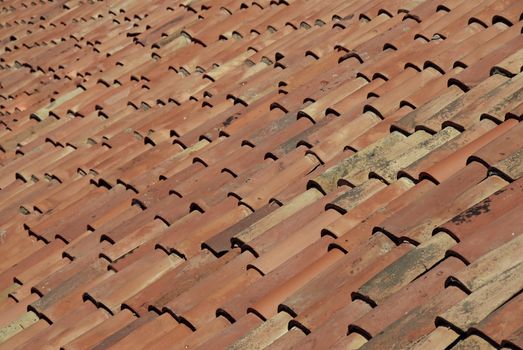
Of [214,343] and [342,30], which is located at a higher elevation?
[342,30]

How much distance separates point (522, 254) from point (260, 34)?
319cm

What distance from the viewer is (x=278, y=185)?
171 inches

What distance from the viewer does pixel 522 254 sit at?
9.90 ft

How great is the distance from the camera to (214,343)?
3.53m

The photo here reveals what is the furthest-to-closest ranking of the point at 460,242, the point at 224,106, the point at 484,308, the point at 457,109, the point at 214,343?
the point at 224,106
the point at 457,109
the point at 214,343
the point at 460,242
the point at 484,308

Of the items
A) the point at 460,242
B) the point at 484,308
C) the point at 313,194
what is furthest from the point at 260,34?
the point at 484,308

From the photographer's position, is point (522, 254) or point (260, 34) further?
point (260, 34)

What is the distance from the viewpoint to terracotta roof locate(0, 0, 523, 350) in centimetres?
328

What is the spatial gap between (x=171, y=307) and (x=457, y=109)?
135 centimetres

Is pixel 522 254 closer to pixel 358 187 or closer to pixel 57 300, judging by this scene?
pixel 358 187

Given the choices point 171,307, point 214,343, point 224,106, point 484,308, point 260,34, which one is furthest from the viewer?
point 260,34

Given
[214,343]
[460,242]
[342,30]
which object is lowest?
→ [214,343]

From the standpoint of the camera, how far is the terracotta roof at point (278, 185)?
328 centimetres

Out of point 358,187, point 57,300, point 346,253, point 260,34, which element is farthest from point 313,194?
point 260,34
